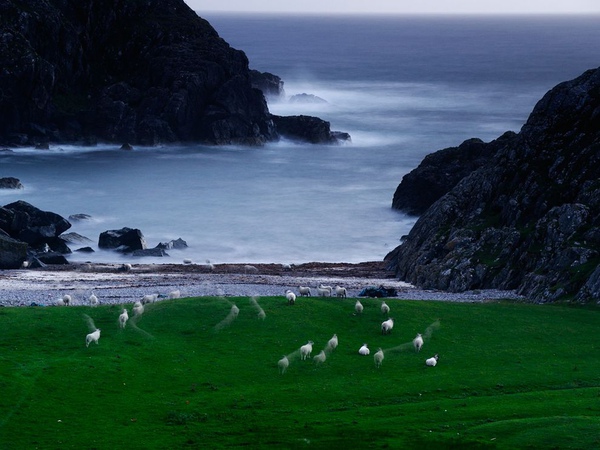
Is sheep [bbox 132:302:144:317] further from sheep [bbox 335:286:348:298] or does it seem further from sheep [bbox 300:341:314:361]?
sheep [bbox 335:286:348:298]

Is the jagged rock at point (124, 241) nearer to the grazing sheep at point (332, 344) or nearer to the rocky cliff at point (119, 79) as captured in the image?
the grazing sheep at point (332, 344)

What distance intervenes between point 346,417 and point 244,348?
1099cm

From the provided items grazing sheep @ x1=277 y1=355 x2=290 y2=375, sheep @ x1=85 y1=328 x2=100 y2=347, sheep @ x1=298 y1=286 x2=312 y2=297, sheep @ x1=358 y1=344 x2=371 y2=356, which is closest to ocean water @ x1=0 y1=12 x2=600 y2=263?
sheep @ x1=298 y1=286 x2=312 y2=297

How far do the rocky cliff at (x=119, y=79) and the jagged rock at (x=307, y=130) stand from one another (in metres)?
5.16

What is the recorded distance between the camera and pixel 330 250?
11344 cm

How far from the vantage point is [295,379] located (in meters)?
46.7

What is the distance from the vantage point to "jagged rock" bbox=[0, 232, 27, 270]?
88.4 meters

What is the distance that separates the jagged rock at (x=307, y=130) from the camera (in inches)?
7534

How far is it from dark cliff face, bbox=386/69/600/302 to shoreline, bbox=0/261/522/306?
102 inches

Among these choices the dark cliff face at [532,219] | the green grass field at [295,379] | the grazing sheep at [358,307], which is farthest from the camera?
the dark cliff face at [532,219]

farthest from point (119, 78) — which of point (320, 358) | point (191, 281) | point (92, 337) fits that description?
point (320, 358)

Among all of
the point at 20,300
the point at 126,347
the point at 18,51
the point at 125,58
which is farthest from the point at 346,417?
the point at 125,58

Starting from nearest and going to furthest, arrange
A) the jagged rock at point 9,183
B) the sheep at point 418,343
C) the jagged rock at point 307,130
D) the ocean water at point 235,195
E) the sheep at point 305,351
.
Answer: the sheep at point 305,351, the sheep at point 418,343, the ocean water at point 235,195, the jagged rock at point 9,183, the jagged rock at point 307,130

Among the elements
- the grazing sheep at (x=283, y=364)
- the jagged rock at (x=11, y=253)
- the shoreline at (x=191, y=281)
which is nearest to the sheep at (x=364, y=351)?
the grazing sheep at (x=283, y=364)
